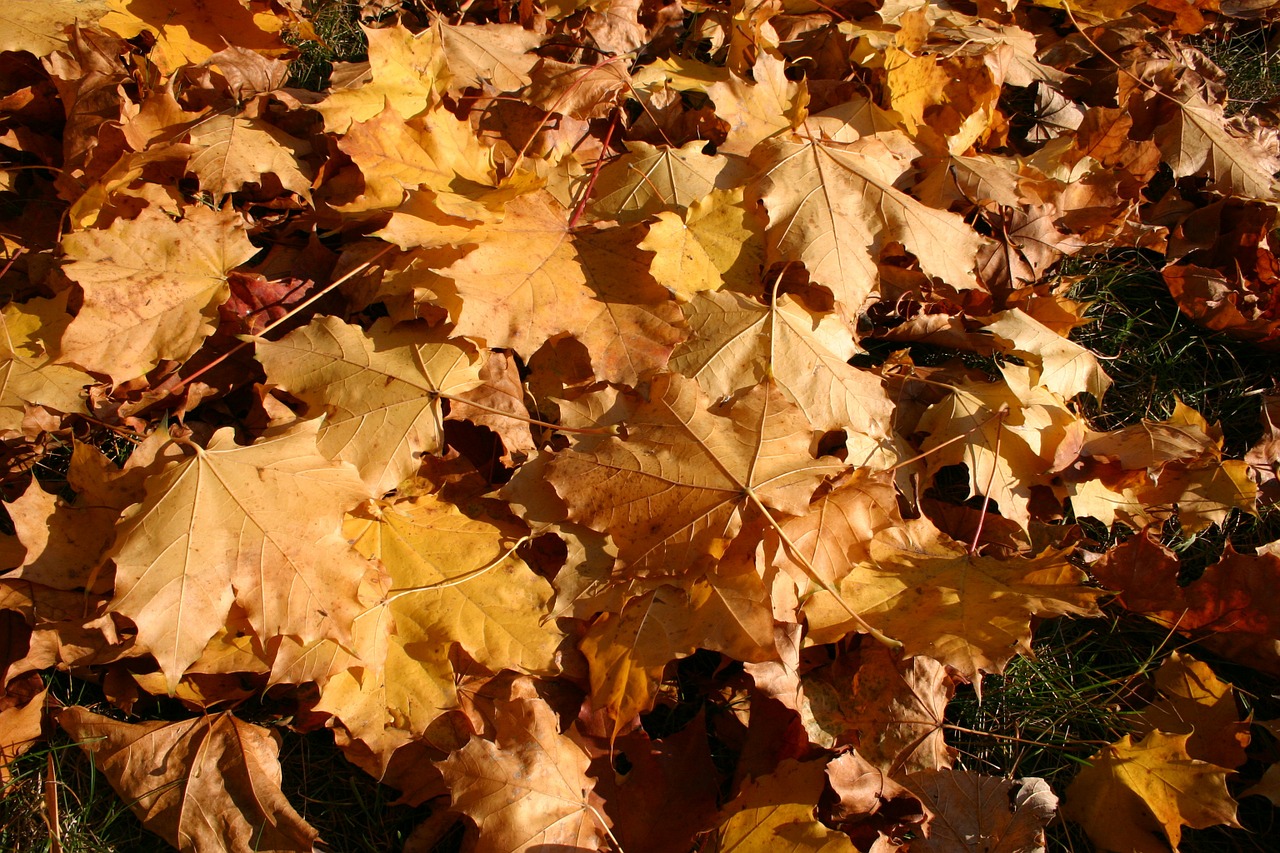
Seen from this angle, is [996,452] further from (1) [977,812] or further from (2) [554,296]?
(2) [554,296]

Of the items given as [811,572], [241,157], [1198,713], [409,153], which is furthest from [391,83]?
[1198,713]

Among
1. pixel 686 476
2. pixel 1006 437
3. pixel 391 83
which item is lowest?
pixel 1006 437

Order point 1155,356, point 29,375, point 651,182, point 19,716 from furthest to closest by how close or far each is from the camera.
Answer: point 1155,356 → point 651,182 → point 29,375 → point 19,716

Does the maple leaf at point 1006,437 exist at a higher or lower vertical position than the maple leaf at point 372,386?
lower

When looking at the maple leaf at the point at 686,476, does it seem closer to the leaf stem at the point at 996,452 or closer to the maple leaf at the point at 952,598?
the maple leaf at the point at 952,598

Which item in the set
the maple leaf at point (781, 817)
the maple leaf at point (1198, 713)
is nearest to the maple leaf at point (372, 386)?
the maple leaf at point (781, 817)

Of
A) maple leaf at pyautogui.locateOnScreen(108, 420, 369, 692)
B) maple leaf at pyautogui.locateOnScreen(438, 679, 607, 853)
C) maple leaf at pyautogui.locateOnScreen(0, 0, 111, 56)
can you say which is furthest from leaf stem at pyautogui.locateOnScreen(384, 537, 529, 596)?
maple leaf at pyautogui.locateOnScreen(0, 0, 111, 56)

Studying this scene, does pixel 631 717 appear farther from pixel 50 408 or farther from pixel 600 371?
pixel 50 408

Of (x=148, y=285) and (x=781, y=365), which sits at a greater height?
(x=148, y=285)
